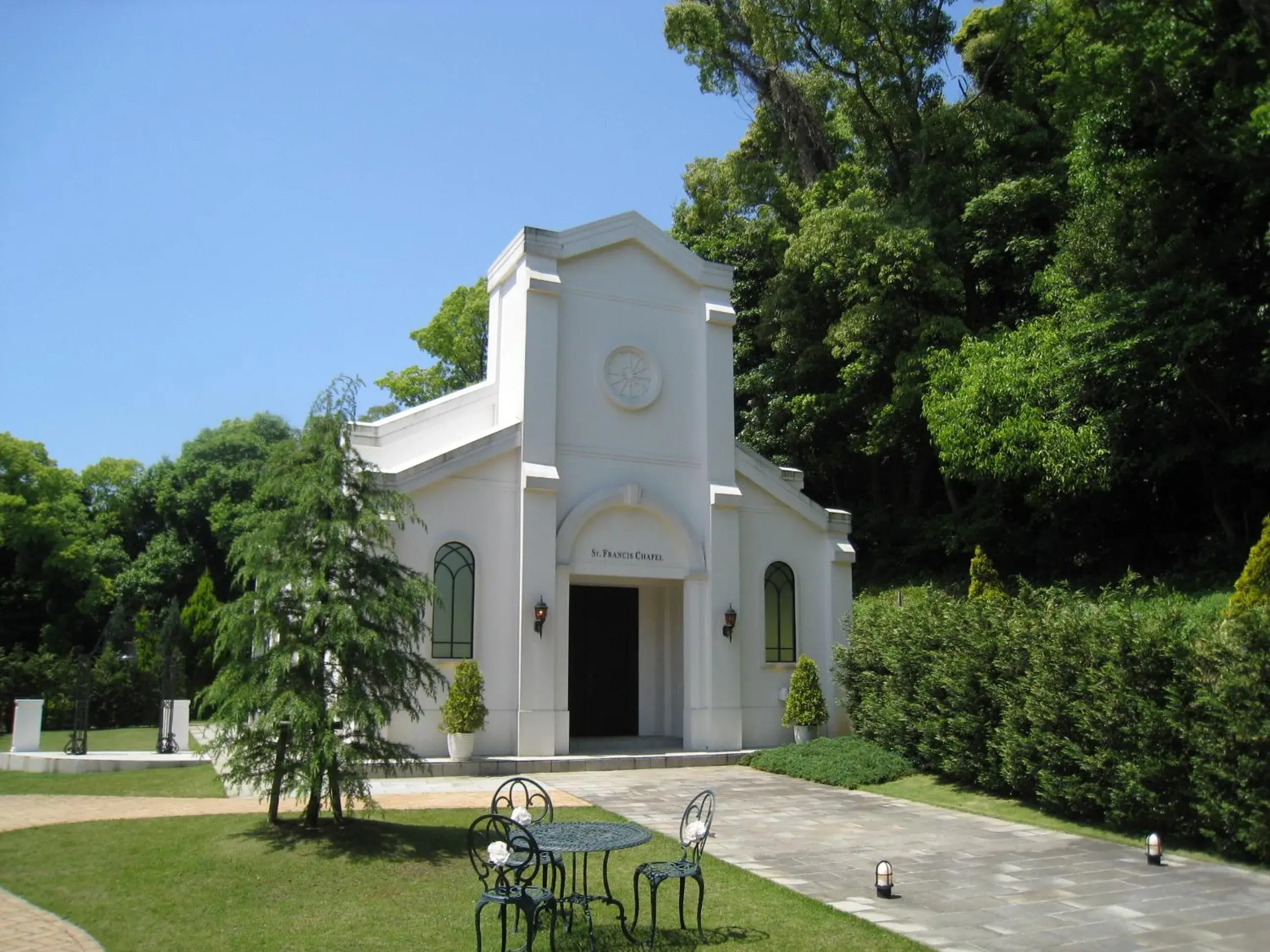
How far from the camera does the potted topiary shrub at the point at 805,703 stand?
18047 millimetres

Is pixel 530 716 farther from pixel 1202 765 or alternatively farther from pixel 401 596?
pixel 1202 765

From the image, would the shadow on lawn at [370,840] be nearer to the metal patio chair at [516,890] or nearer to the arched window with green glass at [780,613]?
the metal patio chair at [516,890]

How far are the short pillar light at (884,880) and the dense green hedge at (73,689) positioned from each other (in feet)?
70.7

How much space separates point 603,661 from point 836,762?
16.8 ft

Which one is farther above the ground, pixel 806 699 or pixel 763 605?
pixel 763 605

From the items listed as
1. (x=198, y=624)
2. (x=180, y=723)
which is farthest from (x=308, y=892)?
(x=198, y=624)

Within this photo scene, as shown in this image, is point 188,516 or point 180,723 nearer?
point 180,723

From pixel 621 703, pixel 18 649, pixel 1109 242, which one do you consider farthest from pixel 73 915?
pixel 18 649

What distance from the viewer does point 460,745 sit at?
616 inches

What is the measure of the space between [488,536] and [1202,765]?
10944 millimetres

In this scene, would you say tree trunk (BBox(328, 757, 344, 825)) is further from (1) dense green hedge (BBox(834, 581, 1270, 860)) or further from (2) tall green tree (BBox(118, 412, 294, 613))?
(2) tall green tree (BBox(118, 412, 294, 613))

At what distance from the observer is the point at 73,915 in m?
7.57

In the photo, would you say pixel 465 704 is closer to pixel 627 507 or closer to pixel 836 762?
pixel 627 507

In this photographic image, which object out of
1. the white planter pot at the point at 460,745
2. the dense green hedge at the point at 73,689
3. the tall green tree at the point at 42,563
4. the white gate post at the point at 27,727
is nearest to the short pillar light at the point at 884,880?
the white planter pot at the point at 460,745
